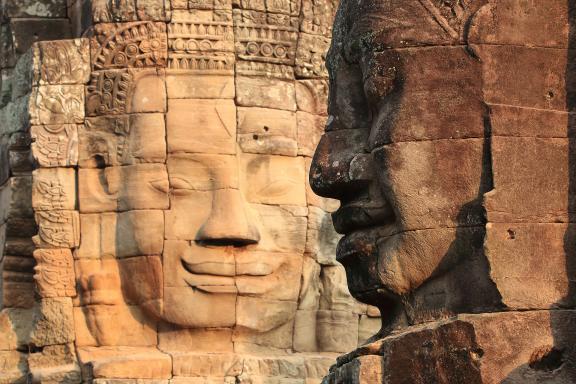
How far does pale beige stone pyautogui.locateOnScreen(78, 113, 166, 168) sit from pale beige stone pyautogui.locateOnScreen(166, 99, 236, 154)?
13cm

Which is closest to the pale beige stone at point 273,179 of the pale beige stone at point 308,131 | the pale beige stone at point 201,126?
the pale beige stone at point 308,131

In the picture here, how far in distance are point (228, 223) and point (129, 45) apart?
6.87 feet

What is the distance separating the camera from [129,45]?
21234 millimetres

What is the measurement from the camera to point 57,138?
2123 cm

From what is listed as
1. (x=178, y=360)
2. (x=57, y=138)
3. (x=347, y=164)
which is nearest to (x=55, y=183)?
(x=57, y=138)

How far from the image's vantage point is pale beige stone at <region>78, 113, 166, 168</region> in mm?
20906

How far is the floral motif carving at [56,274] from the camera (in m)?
21.0

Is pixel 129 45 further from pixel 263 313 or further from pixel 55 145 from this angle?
pixel 263 313

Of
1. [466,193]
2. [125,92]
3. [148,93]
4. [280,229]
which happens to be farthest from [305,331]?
[466,193]

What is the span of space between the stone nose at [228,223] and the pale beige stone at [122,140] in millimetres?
717

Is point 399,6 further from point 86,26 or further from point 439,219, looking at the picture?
point 86,26

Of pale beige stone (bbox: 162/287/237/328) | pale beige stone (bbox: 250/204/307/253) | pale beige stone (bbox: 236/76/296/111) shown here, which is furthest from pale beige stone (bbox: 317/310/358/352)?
pale beige stone (bbox: 236/76/296/111)

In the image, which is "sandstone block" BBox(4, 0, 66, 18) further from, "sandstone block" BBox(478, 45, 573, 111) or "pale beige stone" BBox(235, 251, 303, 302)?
"sandstone block" BBox(478, 45, 573, 111)

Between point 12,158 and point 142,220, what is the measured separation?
1.82 meters
